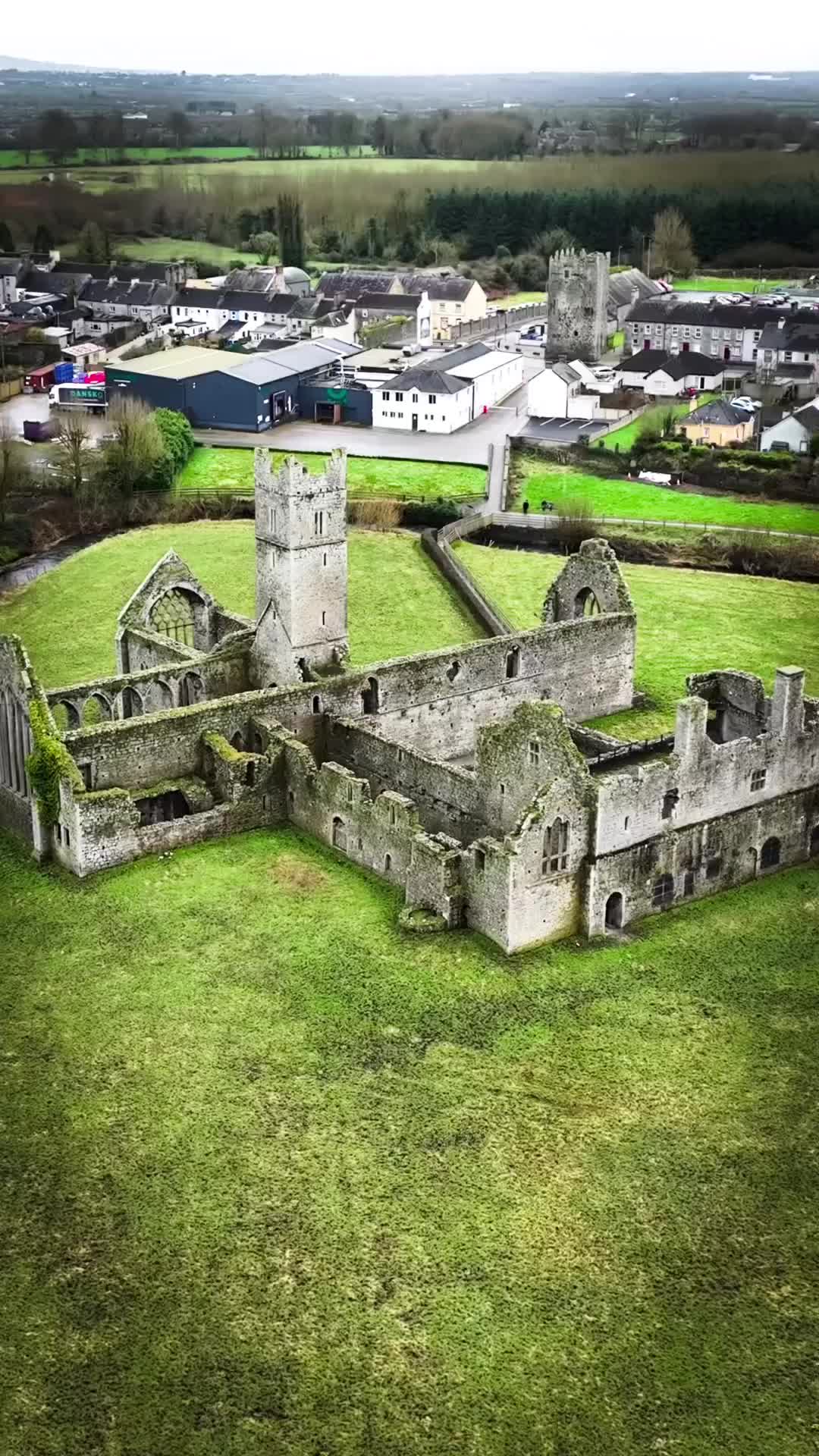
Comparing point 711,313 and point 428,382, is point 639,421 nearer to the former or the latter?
point 428,382

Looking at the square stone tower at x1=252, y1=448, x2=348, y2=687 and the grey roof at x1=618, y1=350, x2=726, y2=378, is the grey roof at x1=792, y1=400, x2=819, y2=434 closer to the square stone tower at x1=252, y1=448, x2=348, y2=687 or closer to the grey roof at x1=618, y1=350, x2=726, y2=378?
the grey roof at x1=618, y1=350, x2=726, y2=378

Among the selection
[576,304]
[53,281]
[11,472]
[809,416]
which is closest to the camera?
[11,472]

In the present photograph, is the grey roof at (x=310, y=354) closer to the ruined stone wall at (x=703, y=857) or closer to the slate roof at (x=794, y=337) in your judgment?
the slate roof at (x=794, y=337)

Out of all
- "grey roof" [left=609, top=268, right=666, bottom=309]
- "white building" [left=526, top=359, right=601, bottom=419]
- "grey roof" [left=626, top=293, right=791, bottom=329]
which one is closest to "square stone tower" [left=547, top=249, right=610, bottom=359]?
"grey roof" [left=626, top=293, right=791, bottom=329]

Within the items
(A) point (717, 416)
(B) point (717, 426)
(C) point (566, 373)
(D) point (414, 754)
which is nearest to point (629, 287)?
(C) point (566, 373)

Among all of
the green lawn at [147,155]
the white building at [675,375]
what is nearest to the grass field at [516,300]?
the white building at [675,375]

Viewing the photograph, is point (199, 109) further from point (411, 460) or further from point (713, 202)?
point (411, 460)
